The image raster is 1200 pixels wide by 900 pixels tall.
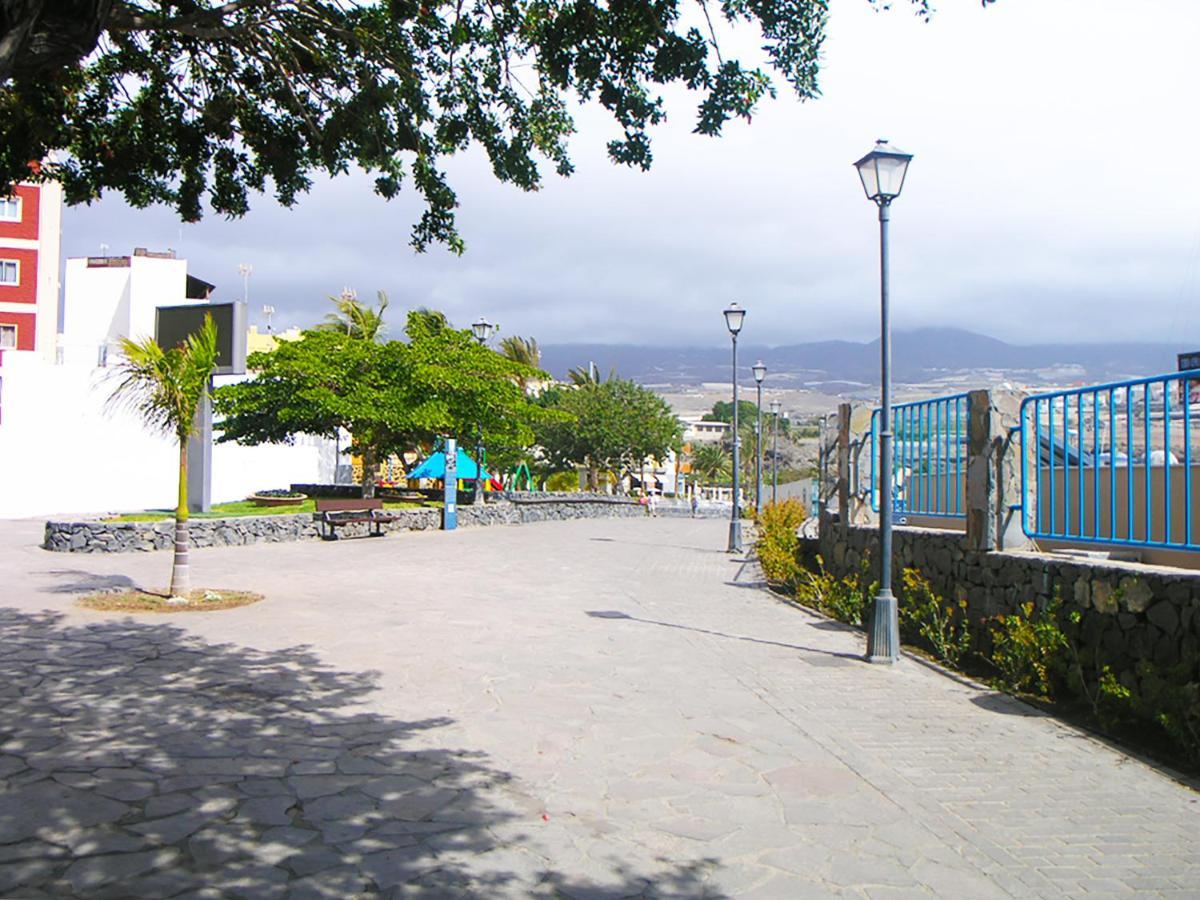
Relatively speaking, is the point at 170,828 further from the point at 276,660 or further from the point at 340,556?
the point at 340,556

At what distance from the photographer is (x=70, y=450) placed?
3062 cm

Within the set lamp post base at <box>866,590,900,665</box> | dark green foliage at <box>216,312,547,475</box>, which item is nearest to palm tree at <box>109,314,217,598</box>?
lamp post base at <box>866,590,900,665</box>

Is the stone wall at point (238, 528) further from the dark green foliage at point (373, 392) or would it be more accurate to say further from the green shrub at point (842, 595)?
the green shrub at point (842, 595)

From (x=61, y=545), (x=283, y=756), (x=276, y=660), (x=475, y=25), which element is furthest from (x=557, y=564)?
(x=283, y=756)

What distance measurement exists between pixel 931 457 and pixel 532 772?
6616 mm

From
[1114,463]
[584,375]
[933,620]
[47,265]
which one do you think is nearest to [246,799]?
[1114,463]

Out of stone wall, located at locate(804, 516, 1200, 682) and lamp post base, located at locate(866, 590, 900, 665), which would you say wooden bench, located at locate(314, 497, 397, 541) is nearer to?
stone wall, located at locate(804, 516, 1200, 682)

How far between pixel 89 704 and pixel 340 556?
1256 centimetres

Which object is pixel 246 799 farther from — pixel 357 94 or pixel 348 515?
pixel 348 515

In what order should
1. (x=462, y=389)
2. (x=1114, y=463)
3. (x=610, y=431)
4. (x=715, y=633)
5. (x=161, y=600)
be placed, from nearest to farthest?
(x=1114, y=463), (x=715, y=633), (x=161, y=600), (x=462, y=389), (x=610, y=431)

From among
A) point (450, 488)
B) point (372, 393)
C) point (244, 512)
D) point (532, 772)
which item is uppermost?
point (372, 393)

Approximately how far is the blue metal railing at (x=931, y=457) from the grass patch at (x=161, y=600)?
7.88 metres

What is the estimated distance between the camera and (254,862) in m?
4.34

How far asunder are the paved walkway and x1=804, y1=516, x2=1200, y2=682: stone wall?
28.9 inches
